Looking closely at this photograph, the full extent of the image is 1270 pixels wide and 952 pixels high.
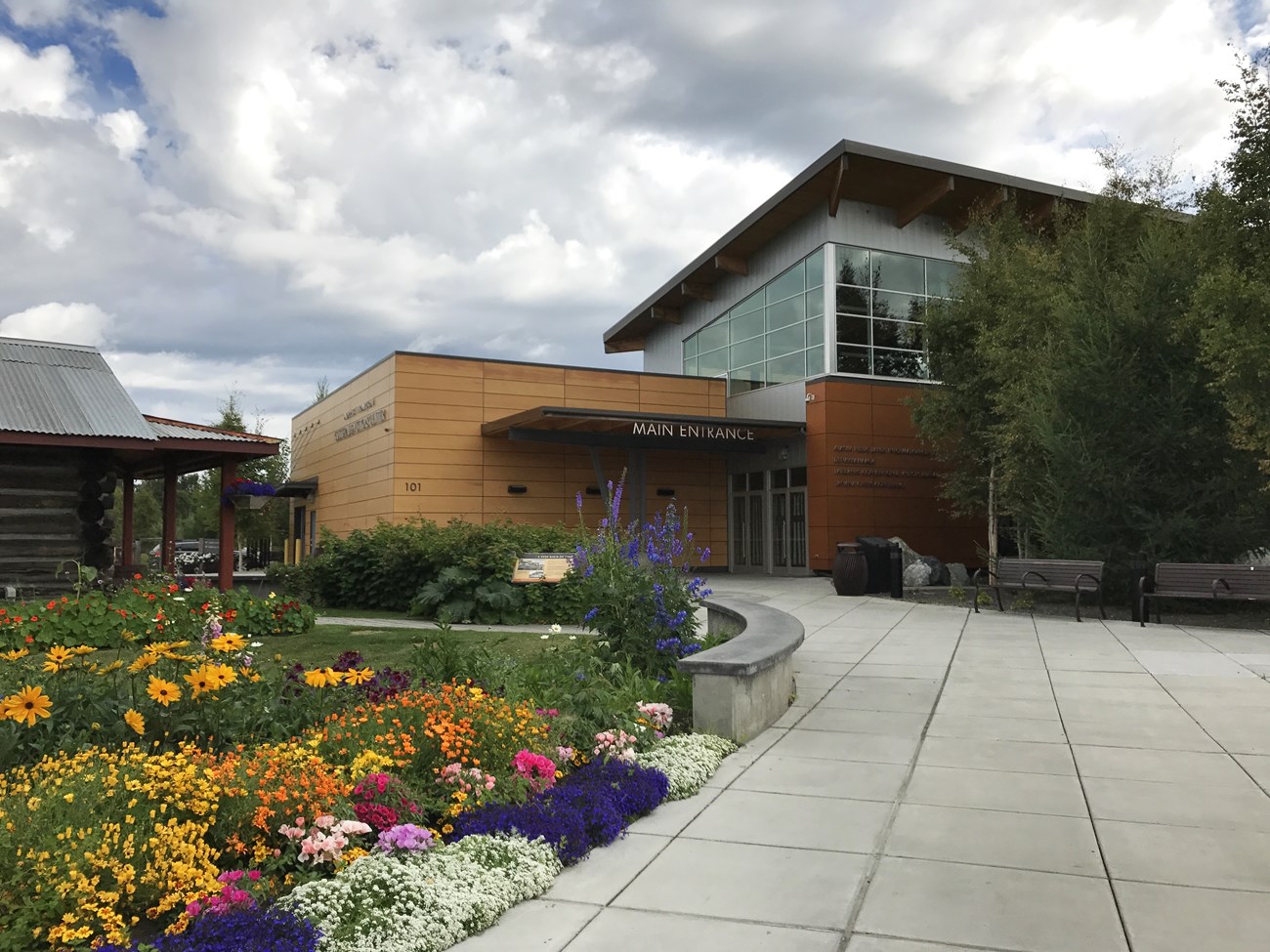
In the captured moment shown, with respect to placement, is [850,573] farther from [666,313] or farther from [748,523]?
[666,313]

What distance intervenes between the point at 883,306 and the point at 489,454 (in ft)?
33.6

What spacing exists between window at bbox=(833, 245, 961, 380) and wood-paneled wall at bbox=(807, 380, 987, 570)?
676 millimetres

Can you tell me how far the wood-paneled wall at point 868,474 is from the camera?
72.5ft

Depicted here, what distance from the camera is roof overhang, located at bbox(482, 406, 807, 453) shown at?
20688 mm

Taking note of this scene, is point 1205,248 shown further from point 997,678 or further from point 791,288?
point 791,288

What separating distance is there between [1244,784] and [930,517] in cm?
1878

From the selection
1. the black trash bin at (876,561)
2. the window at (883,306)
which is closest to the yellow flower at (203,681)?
the black trash bin at (876,561)

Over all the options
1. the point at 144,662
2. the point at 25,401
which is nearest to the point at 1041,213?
the point at 25,401

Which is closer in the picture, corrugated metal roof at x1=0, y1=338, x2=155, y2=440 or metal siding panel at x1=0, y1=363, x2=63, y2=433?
metal siding panel at x1=0, y1=363, x2=63, y2=433

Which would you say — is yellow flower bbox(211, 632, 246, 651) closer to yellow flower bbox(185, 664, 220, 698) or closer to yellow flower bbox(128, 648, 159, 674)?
yellow flower bbox(128, 648, 159, 674)

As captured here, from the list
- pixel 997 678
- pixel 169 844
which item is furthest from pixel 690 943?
pixel 997 678

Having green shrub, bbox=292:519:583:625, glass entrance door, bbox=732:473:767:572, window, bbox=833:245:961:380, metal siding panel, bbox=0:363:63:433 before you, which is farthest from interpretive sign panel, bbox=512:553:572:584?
glass entrance door, bbox=732:473:767:572

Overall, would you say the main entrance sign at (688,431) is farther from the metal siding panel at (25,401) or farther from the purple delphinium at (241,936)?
the purple delphinium at (241,936)

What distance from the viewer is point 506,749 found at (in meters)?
4.39
